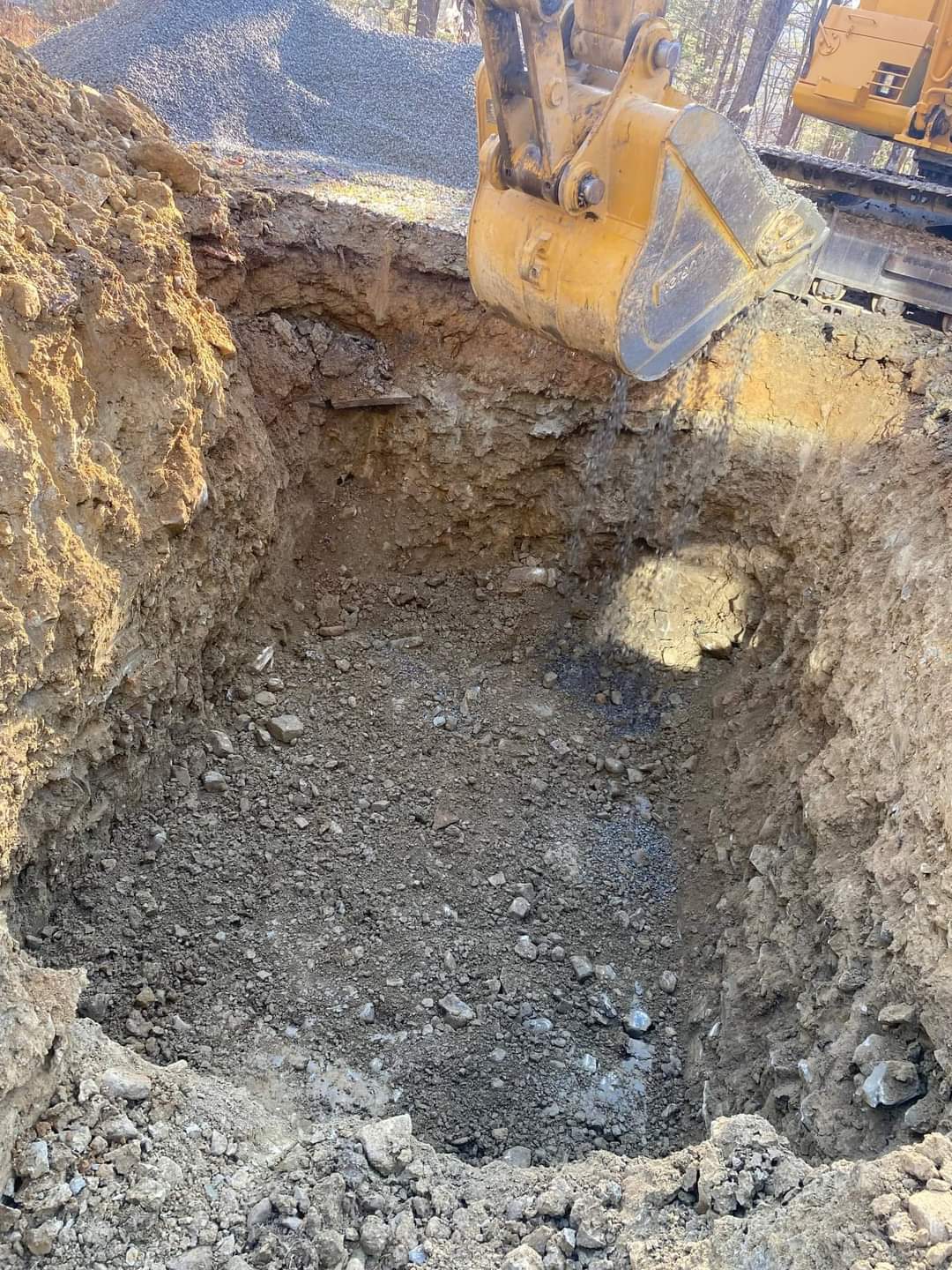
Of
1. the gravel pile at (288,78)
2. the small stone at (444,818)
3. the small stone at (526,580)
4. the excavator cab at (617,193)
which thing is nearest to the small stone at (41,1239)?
the small stone at (444,818)

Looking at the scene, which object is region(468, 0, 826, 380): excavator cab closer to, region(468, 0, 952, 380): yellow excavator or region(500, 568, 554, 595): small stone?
region(468, 0, 952, 380): yellow excavator

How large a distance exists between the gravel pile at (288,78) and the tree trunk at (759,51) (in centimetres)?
710

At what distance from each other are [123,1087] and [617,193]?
12.4 feet

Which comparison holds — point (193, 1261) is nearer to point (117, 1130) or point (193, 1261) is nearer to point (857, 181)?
point (117, 1130)

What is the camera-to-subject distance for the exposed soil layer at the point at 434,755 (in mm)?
2818

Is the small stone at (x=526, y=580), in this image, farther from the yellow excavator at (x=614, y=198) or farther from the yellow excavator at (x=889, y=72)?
the yellow excavator at (x=889, y=72)

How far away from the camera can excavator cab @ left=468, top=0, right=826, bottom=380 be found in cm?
351

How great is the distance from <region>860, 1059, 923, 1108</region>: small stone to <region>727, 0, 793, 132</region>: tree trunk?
15.4 meters

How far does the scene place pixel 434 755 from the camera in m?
5.53

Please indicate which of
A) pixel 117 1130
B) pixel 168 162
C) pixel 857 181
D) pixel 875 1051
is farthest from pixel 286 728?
pixel 857 181

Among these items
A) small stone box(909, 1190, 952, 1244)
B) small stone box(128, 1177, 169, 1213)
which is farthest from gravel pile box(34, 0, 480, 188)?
small stone box(909, 1190, 952, 1244)

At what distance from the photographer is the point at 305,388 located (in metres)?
5.95

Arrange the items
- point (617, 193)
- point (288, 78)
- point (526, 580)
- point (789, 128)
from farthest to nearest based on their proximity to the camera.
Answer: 1. point (789, 128)
2. point (288, 78)
3. point (526, 580)
4. point (617, 193)

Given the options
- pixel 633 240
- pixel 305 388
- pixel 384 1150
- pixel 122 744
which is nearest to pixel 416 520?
pixel 305 388
